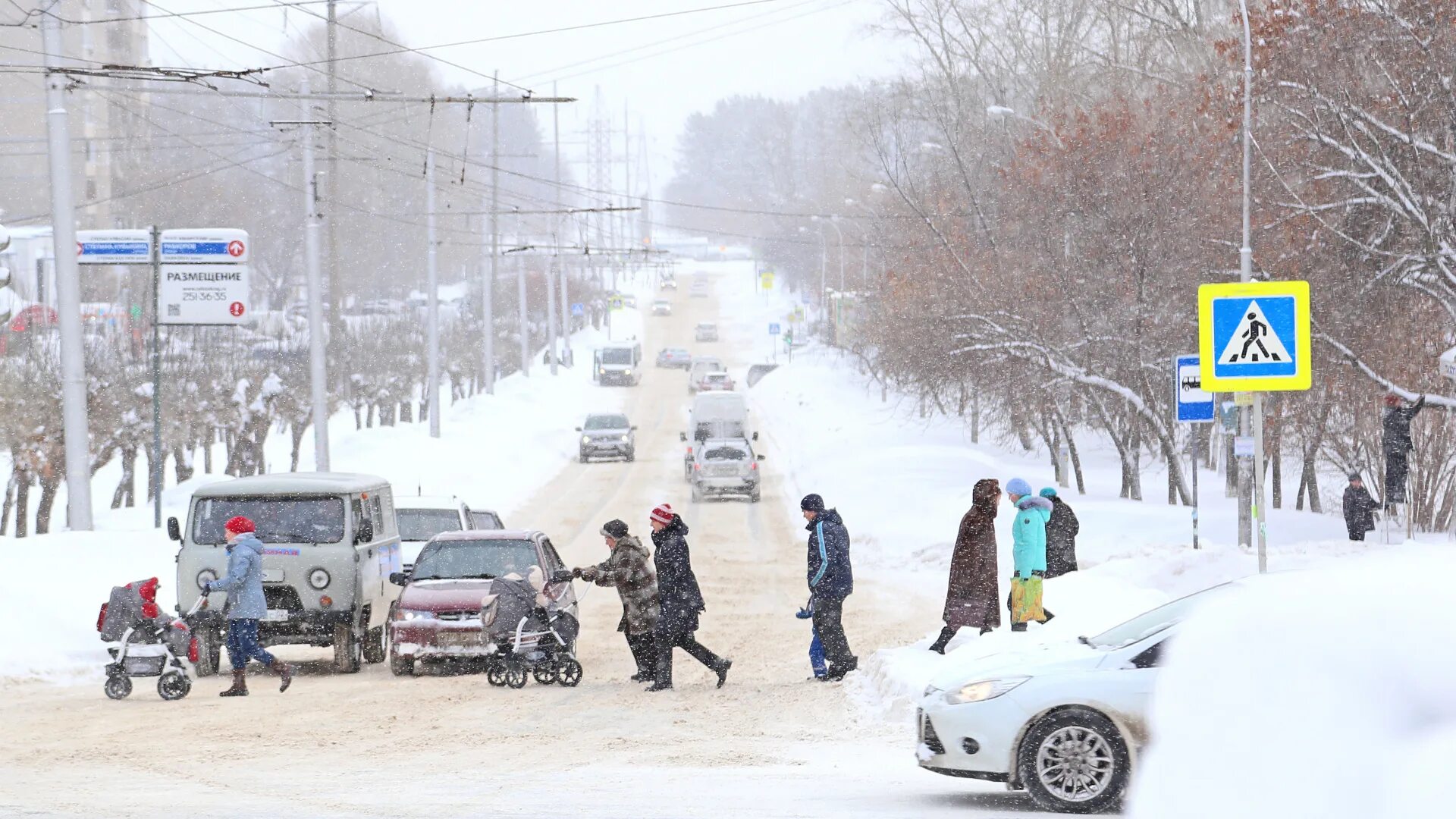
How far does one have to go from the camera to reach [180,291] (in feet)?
104

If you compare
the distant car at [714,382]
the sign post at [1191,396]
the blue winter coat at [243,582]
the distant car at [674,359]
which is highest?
→ the distant car at [674,359]

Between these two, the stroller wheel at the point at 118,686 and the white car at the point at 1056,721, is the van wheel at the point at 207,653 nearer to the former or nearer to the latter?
the stroller wheel at the point at 118,686

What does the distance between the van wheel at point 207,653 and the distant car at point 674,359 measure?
78347mm

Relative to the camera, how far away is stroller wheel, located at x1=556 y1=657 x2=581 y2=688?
48.2 feet

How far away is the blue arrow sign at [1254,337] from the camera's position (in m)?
12.0

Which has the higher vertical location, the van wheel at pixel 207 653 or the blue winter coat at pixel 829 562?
the blue winter coat at pixel 829 562

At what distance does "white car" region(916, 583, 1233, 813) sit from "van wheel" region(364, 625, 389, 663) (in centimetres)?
911

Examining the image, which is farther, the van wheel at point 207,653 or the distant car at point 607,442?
the distant car at point 607,442

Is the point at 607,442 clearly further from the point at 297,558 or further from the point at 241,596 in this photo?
the point at 241,596

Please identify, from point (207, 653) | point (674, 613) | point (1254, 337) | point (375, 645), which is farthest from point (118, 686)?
point (1254, 337)

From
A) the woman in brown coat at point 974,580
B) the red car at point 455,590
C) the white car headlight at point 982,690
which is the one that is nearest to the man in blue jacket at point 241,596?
the red car at point 455,590

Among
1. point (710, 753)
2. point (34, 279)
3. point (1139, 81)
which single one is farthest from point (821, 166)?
point (710, 753)

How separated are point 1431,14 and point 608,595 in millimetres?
14269

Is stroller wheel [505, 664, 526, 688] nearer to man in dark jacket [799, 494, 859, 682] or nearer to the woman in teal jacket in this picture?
man in dark jacket [799, 494, 859, 682]
